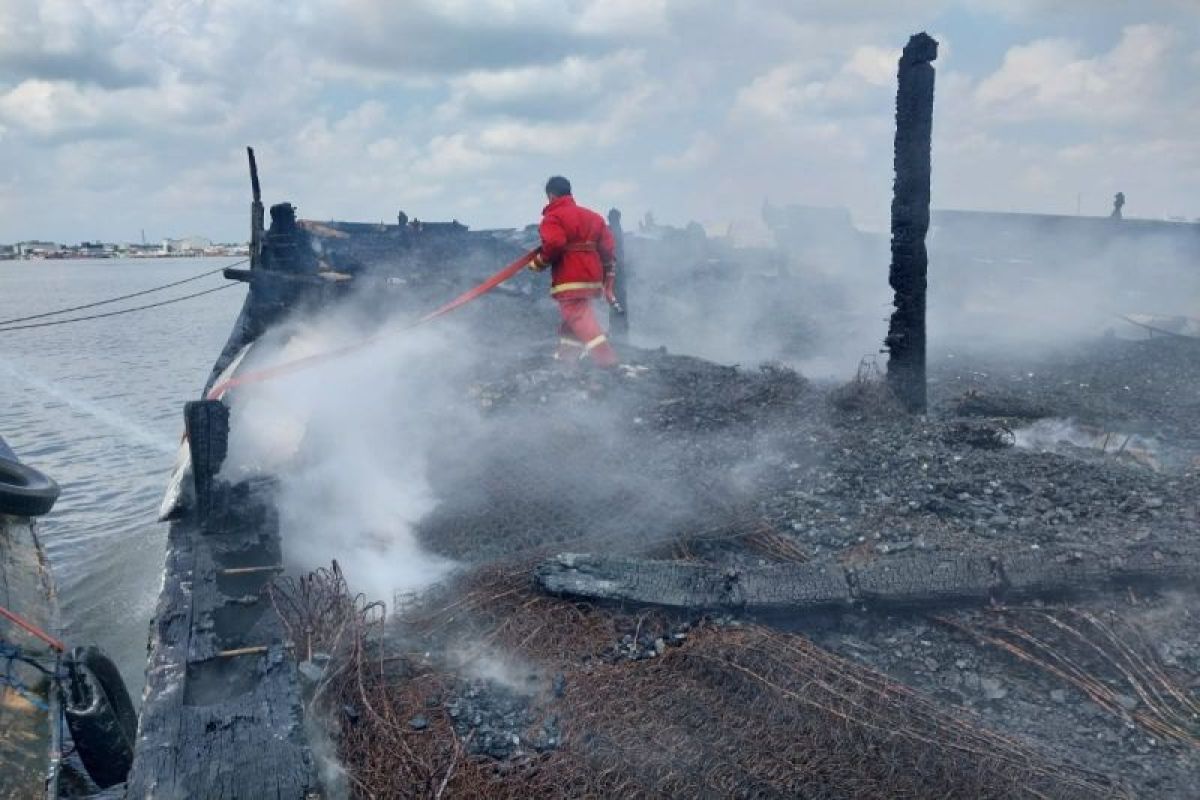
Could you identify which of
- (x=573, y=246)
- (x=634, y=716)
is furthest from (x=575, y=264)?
(x=634, y=716)

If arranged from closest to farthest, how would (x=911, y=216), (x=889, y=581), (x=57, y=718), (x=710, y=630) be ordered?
(x=710, y=630) < (x=889, y=581) < (x=57, y=718) < (x=911, y=216)

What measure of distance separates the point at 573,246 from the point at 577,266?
241mm

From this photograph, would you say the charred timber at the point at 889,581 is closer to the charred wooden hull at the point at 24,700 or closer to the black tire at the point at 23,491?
the charred wooden hull at the point at 24,700

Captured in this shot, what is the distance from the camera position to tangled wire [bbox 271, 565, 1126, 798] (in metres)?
3.52

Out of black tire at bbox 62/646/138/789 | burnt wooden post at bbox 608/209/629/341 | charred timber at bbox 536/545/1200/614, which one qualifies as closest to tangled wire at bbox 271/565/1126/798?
charred timber at bbox 536/545/1200/614

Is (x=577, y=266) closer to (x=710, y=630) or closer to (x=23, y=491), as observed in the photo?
(x=710, y=630)

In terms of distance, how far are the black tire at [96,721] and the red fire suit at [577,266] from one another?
224 inches

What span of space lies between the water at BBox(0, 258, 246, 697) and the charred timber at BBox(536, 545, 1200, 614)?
5637mm

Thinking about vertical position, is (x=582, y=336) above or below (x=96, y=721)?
above

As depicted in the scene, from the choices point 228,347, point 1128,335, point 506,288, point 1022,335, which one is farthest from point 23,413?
point 1128,335

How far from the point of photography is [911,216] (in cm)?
843

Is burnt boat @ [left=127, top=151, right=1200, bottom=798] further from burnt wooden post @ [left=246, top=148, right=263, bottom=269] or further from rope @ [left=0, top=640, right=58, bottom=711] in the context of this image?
burnt wooden post @ [left=246, top=148, right=263, bottom=269]

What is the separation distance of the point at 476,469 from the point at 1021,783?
17.7ft

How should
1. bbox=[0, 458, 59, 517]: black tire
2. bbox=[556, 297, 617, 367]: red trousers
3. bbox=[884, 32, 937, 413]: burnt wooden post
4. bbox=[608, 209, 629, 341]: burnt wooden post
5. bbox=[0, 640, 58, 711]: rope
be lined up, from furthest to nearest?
bbox=[608, 209, 629, 341]: burnt wooden post → bbox=[556, 297, 617, 367]: red trousers → bbox=[884, 32, 937, 413]: burnt wooden post → bbox=[0, 458, 59, 517]: black tire → bbox=[0, 640, 58, 711]: rope
